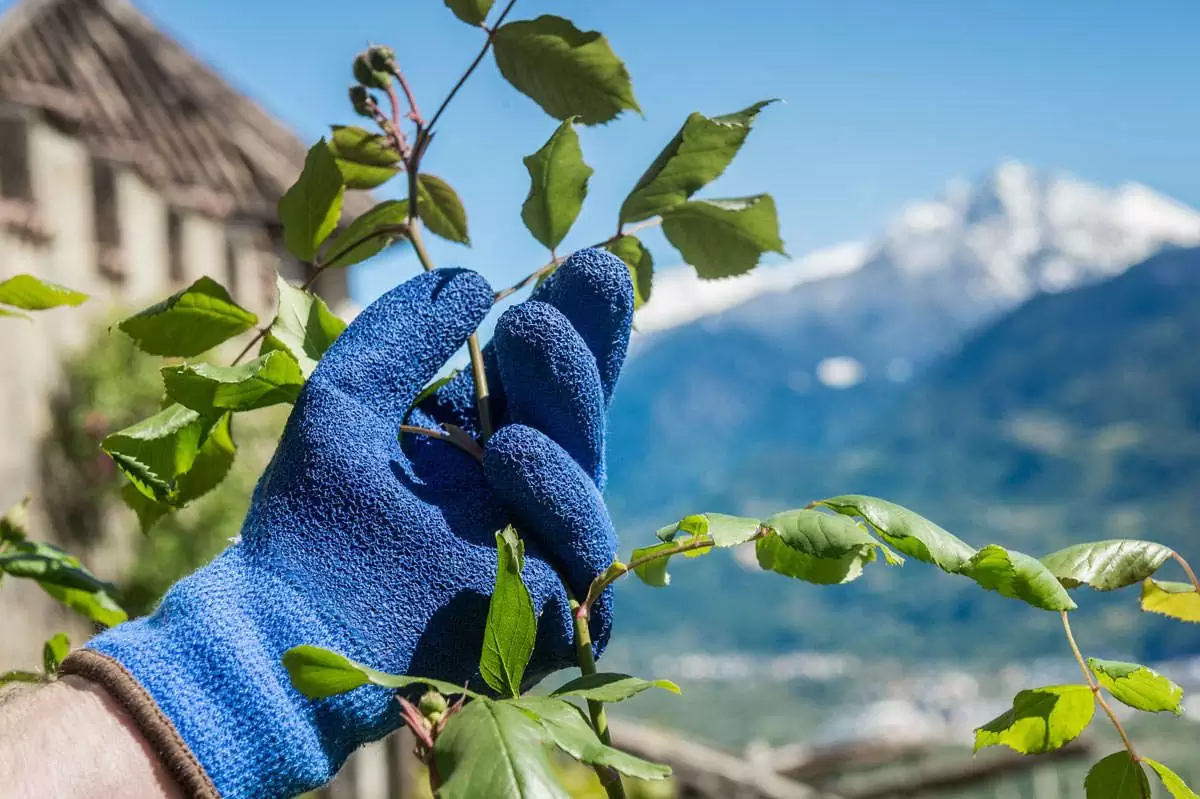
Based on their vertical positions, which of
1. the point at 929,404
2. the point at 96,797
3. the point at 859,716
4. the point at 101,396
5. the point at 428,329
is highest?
the point at 929,404

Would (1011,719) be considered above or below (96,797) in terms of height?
above

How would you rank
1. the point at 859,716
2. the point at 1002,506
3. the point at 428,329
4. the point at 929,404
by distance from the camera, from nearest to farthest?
the point at 428,329 → the point at 859,716 → the point at 1002,506 → the point at 929,404

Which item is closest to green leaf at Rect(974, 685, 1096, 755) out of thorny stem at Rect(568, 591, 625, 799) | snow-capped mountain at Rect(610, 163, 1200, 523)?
thorny stem at Rect(568, 591, 625, 799)

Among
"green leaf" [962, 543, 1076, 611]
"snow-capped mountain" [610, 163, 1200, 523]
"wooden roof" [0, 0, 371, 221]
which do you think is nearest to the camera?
"green leaf" [962, 543, 1076, 611]

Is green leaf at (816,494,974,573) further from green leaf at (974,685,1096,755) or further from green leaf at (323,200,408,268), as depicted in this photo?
green leaf at (323,200,408,268)

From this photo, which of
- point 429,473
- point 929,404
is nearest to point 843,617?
point 929,404

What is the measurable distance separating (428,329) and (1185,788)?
1.71 feet

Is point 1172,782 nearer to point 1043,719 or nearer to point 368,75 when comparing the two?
point 1043,719

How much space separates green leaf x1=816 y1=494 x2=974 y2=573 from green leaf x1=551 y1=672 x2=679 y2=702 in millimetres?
127

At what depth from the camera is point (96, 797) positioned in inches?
22.9

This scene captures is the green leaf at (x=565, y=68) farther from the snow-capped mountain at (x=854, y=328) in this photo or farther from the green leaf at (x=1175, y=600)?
the snow-capped mountain at (x=854, y=328)

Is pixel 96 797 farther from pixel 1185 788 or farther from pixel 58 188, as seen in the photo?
pixel 58 188

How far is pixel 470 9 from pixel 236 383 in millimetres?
298

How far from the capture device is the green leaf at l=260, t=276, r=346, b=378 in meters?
0.68
